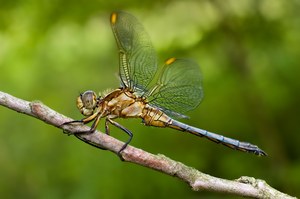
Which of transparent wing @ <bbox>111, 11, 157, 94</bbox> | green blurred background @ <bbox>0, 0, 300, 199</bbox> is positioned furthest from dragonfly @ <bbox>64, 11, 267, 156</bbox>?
green blurred background @ <bbox>0, 0, 300, 199</bbox>

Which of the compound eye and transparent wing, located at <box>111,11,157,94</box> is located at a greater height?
transparent wing, located at <box>111,11,157,94</box>

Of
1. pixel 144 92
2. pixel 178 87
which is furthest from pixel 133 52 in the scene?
pixel 178 87

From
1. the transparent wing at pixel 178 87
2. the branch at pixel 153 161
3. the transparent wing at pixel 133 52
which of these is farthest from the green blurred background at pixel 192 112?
the branch at pixel 153 161

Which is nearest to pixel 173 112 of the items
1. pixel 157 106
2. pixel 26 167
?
pixel 157 106

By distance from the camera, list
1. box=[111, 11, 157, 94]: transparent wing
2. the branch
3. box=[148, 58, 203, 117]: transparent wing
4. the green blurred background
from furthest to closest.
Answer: the green blurred background
box=[148, 58, 203, 117]: transparent wing
box=[111, 11, 157, 94]: transparent wing
the branch

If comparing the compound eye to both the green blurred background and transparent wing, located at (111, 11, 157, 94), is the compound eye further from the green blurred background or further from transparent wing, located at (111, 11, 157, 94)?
the green blurred background

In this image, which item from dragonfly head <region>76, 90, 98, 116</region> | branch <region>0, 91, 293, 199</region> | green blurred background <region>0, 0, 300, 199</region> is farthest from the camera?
green blurred background <region>0, 0, 300, 199</region>

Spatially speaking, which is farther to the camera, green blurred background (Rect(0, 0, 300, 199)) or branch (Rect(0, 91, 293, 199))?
green blurred background (Rect(0, 0, 300, 199))
